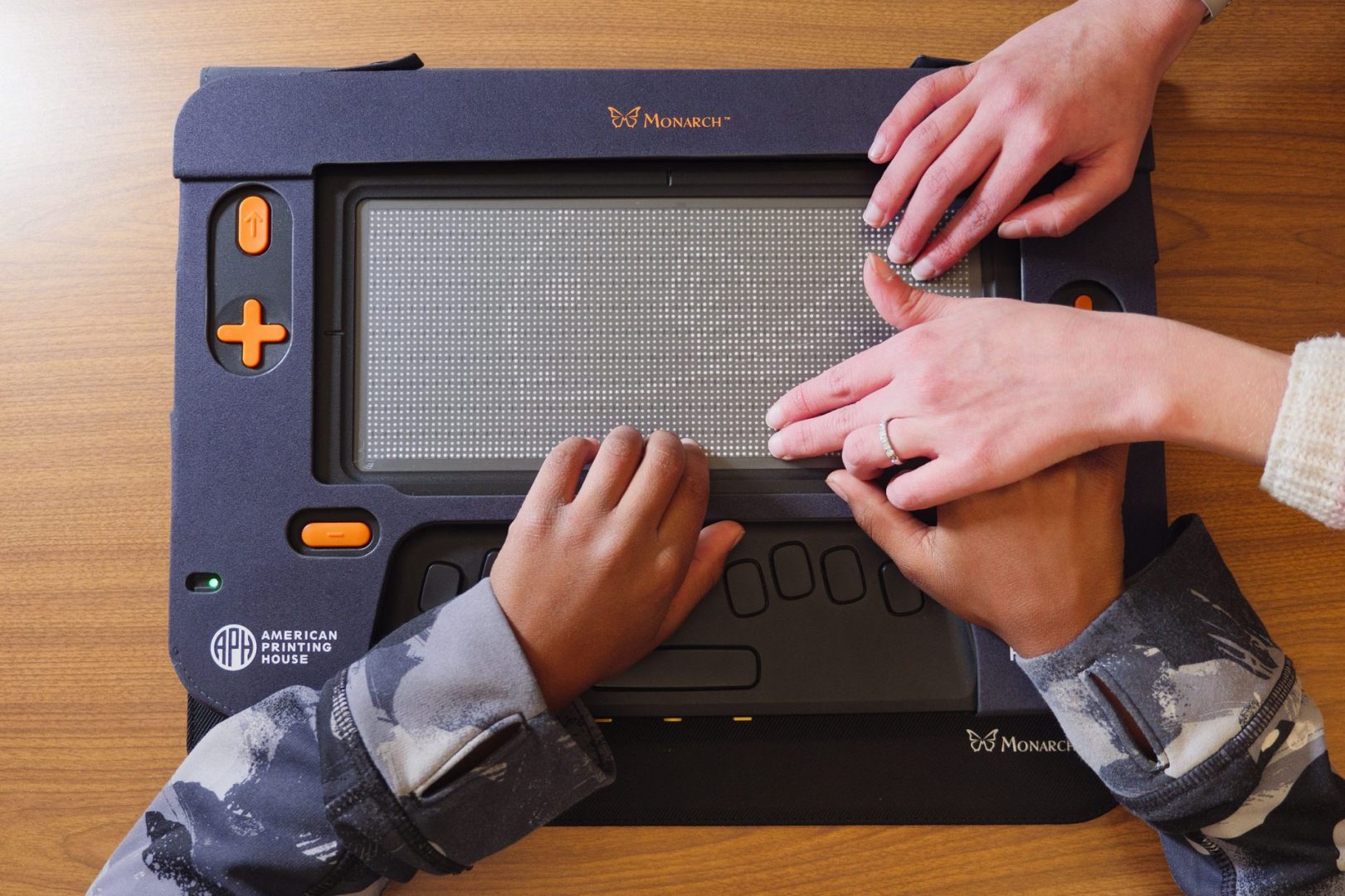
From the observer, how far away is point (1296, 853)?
0.56 meters

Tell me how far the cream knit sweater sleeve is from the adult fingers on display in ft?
0.23

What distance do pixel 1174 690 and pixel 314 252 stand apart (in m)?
0.67

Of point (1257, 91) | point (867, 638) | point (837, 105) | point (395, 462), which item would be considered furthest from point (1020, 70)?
point (395, 462)

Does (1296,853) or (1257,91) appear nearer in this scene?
Answer: (1296,853)

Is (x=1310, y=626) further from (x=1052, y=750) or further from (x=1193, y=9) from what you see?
(x=1193, y=9)

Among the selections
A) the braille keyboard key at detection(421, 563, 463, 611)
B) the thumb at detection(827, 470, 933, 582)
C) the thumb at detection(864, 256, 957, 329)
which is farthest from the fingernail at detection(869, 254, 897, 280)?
the braille keyboard key at detection(421, 563, 463, 611)

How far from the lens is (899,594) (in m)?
0.61

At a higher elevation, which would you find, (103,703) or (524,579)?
(524,579)

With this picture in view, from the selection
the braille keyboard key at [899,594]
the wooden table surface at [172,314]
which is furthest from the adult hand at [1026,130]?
the braille keyboard key at [899,594]

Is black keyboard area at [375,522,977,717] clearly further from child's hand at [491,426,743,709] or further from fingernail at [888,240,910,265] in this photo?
fingernail at [888,240,910,265]

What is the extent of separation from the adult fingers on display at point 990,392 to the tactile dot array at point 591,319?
0.06 metres

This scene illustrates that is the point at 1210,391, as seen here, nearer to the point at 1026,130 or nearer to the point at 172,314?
the point at 1026,130

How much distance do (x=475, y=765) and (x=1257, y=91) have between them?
82 centimetres

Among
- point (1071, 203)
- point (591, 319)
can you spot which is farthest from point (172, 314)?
point (1071, 203)
